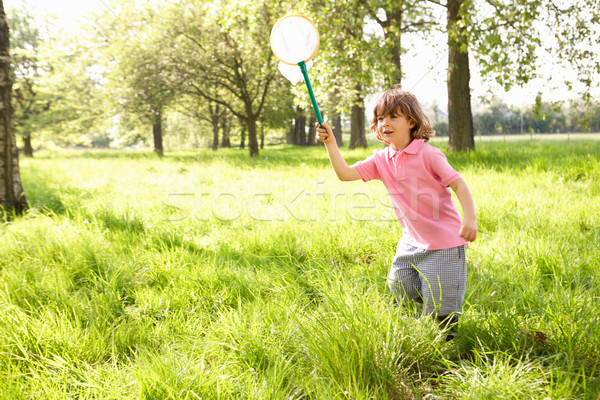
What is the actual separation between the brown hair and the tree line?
18.9ft

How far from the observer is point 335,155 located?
2.22 m

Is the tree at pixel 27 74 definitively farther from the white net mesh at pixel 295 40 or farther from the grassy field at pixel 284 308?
the white net mesh at pixel 295 40

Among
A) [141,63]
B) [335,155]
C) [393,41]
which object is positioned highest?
[141,63]

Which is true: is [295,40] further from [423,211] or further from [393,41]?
[393,41]

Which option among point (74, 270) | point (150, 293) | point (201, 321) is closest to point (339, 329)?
point (201, 321)

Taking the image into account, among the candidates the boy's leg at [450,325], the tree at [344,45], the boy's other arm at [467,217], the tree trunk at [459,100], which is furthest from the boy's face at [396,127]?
the tree trunk at [459,100]

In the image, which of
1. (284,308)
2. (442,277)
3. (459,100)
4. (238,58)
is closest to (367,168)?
(442,277)

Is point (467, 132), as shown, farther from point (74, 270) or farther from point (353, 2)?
point (74, 270)

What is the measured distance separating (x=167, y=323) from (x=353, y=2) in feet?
27.5

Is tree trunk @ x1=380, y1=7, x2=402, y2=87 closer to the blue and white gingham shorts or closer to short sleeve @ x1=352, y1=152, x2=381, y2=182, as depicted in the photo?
short sleeve @ x1=352, y1=152, x2=381, y2=182

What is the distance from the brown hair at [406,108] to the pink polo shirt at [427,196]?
101mm

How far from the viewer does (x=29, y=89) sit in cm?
2338

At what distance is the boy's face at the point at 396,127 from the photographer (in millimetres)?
2086

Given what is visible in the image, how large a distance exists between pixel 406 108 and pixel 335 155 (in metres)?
0.49
